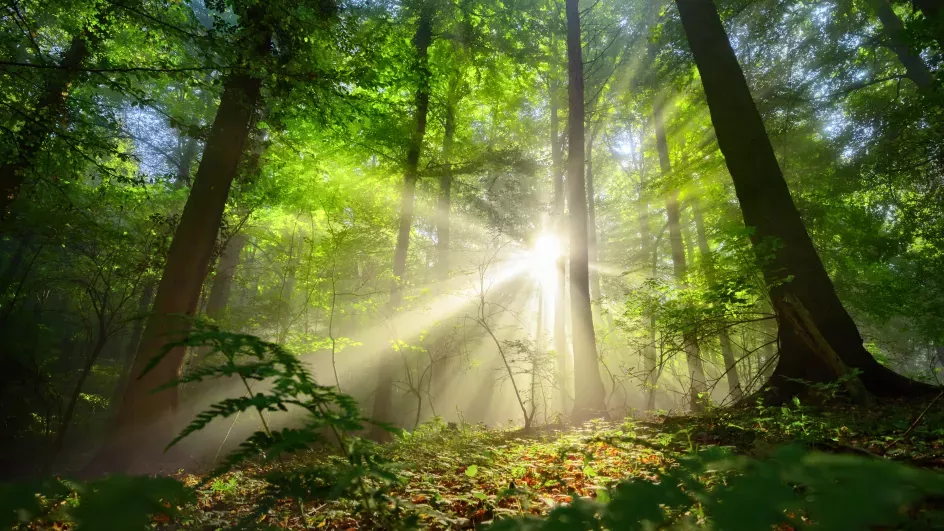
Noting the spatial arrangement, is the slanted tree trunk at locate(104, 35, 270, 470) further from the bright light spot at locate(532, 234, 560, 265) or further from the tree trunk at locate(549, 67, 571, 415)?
the bright light spot at locate(532, 234, 560, 265)

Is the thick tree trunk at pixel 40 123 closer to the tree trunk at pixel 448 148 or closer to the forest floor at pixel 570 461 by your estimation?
the forest floor at pixel 570 461

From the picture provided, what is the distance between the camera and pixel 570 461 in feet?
11.3

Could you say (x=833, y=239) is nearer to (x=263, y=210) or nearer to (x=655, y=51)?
(x=655, y=51)

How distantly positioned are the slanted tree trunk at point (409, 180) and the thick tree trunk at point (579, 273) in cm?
345

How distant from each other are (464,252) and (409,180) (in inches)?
364

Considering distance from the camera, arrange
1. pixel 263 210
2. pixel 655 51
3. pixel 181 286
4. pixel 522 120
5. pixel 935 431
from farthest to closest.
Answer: pixel 522 120, pixel 263 210, pixel 655 51, pixel 181 286, pixel 935 431

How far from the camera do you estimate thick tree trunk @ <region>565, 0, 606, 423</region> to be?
25.1 ft

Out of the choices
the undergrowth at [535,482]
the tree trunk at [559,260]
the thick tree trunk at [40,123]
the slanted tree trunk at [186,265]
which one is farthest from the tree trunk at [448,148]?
the undergrowth at [535,482]

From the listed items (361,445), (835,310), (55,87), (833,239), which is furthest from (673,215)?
(55,87)

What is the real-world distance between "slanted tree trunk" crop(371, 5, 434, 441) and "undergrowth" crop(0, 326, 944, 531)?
6.28m

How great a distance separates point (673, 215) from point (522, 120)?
7808 millimetres

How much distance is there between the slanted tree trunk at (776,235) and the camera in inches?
166

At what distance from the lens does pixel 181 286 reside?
5.70 meters

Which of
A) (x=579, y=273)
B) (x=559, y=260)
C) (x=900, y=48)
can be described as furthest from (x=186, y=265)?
(x=900, y=48)
